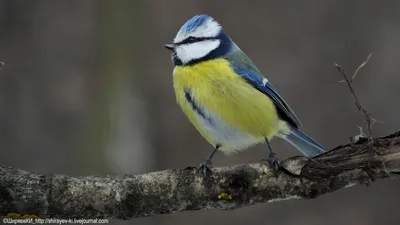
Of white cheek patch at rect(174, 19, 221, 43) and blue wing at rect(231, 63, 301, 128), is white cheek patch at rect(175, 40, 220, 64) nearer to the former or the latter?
white cheek patch at rect(174, 19, 221, 43)

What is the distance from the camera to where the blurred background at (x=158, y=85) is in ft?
14.6

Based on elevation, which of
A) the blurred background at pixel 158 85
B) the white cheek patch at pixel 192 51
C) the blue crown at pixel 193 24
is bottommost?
the blurred background at pixel 158 85

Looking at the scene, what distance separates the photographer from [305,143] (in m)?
2.84

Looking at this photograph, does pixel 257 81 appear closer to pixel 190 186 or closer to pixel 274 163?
pixel 274 163

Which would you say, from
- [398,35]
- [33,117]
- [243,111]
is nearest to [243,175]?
[243,111]

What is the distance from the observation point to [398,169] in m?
2.16

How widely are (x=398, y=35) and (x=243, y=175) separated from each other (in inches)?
130

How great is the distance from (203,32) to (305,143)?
2.36 feet

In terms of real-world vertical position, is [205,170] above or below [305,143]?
above

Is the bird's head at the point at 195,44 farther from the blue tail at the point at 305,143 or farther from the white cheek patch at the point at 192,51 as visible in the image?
the blue tail at the point at 305,143

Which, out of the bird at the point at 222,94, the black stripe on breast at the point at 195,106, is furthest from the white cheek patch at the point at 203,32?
the black stripe on breast at the point at 195,106

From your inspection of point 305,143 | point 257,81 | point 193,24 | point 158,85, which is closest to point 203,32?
point 193,24

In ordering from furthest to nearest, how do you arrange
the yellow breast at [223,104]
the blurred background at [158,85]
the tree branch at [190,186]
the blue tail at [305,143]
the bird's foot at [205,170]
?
the blurred background at [158,85] → the blue tail at [305,143] → the yellow breast at [223,104] → the bird's foot at [205,170] → the tree branch at [190,186]

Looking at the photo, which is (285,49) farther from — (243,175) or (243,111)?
(243,175)
